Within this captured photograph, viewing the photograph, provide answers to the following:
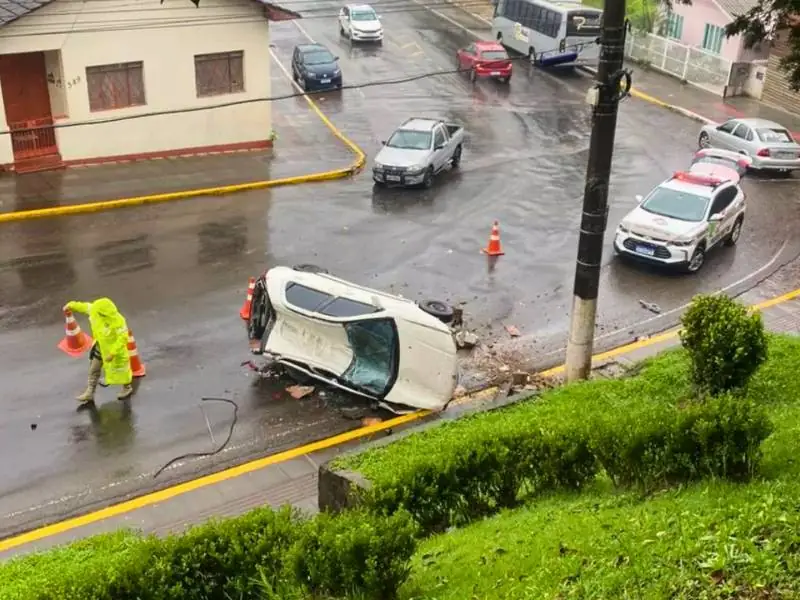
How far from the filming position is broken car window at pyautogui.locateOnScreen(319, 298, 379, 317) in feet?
41.1

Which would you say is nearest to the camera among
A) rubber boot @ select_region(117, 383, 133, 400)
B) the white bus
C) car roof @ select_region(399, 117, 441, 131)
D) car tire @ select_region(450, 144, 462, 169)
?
rubber boot @ select_region(117, 383, 133, 400)

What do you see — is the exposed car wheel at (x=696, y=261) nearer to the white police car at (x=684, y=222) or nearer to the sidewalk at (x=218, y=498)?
the white police car at (x=684, y=222)

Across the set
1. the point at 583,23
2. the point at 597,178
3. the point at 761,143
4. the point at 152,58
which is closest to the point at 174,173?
the point at 152,58

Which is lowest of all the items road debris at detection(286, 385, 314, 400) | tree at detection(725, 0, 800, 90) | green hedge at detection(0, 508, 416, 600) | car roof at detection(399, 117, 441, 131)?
road debris at detection(286, 385, 314, 400)

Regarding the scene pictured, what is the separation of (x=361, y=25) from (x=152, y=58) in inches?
699

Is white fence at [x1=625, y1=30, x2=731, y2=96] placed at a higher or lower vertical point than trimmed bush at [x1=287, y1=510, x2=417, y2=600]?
lower

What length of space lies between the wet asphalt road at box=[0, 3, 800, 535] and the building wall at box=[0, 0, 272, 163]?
238cm

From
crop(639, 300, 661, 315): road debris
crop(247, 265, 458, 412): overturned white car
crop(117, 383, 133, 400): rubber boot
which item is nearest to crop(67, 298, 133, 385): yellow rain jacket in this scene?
crop(117, 383, 133, 400): rubber boot

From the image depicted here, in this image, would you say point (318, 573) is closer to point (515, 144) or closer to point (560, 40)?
point (515, 144)

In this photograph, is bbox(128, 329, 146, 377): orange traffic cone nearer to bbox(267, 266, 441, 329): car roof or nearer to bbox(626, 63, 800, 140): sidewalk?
bbox(267, 266, 441, 329): car roof

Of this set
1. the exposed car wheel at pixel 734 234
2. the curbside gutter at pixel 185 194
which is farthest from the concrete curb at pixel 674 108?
the curbside gutter at pixel 185 194

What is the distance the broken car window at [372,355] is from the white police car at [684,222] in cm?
805

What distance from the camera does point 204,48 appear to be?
2431 cm

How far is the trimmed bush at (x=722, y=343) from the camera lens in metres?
10.0
